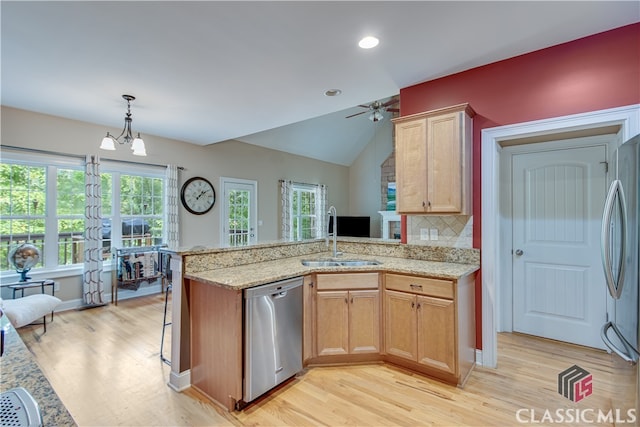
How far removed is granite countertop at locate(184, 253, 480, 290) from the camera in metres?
2.15

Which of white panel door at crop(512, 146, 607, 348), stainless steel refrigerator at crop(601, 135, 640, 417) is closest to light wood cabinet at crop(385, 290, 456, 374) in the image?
stainless steel refrigerator at crop(601, 135, 640, 417)

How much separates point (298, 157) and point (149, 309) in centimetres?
464

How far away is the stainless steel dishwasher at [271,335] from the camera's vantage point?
82.5 inches

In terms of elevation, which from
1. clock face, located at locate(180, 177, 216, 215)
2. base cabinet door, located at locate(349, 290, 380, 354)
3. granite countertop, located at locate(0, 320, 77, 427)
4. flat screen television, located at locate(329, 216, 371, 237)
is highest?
clock face, located at locate(180, 177, 216, 215)

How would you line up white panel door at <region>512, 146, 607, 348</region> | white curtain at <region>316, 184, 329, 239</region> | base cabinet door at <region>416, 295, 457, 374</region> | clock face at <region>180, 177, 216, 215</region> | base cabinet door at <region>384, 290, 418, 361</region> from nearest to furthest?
base cabinet door at <region>416, 295, 457, 374</region> → base cabinet door at <region>384, 290, 418, 361</region> → white panel door at <region>512, 146, 607, 348</region> → clock face at <region>180, 177, 216, 215</region> → white curtain at <region>316, 184, 329, 239</region>

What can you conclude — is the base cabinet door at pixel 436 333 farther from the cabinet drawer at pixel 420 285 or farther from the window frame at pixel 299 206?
the window frame at pixel 299 206

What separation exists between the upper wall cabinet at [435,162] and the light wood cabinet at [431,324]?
66 centimetres

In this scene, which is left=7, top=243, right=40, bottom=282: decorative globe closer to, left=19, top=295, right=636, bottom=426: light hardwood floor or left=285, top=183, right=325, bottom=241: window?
left=19, top=295, right=636, bottom=426: light hardwood floor

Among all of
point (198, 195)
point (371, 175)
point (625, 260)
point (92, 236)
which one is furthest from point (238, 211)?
point (625, 260)

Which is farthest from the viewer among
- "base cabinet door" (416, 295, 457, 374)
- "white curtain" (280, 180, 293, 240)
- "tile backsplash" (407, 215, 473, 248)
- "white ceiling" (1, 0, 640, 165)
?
"white curtain" (280, 180, 293, 240)

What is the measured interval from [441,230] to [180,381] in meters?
2.54

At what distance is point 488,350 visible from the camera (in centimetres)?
266

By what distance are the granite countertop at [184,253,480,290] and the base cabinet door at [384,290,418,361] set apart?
231mm

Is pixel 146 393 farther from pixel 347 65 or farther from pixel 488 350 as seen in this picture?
pixel 347 65
